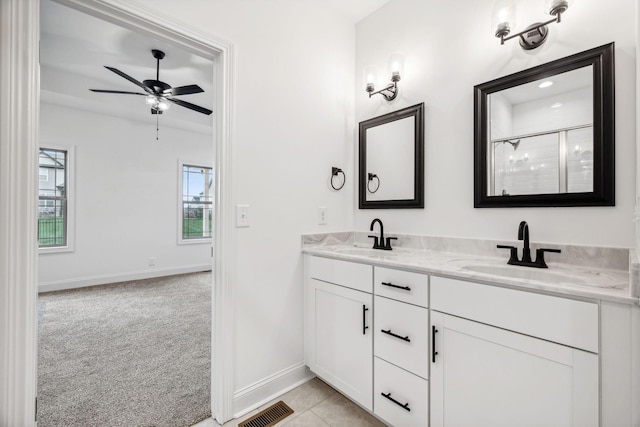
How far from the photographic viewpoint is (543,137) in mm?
1468

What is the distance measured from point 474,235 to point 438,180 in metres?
0.41

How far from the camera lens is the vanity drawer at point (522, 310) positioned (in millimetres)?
946

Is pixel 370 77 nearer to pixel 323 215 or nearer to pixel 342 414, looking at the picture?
pixel 323 215

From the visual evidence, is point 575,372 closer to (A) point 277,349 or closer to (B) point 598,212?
(B) point 598,212

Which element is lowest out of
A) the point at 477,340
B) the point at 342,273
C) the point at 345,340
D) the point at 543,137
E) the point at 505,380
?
the point at 345,340

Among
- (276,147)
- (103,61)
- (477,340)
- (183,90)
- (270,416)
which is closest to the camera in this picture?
(477,340)

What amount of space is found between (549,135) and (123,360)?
10.3ft

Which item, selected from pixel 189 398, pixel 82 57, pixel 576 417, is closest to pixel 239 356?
pixel 189 398

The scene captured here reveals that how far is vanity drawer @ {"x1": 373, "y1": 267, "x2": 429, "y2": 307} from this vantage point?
1351 millimetres

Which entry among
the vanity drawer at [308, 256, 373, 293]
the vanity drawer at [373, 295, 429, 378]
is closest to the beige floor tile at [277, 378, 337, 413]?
the vanity drawer at [373, 295, 429, 378]

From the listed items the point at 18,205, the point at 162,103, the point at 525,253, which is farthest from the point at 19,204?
the point at 162,103

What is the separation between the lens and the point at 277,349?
1.87m

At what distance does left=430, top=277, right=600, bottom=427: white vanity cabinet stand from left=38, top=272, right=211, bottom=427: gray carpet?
136cm

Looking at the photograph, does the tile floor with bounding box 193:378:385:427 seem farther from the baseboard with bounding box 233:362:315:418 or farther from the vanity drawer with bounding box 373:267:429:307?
the vanity drawer with bounding box 373:267:429:307
